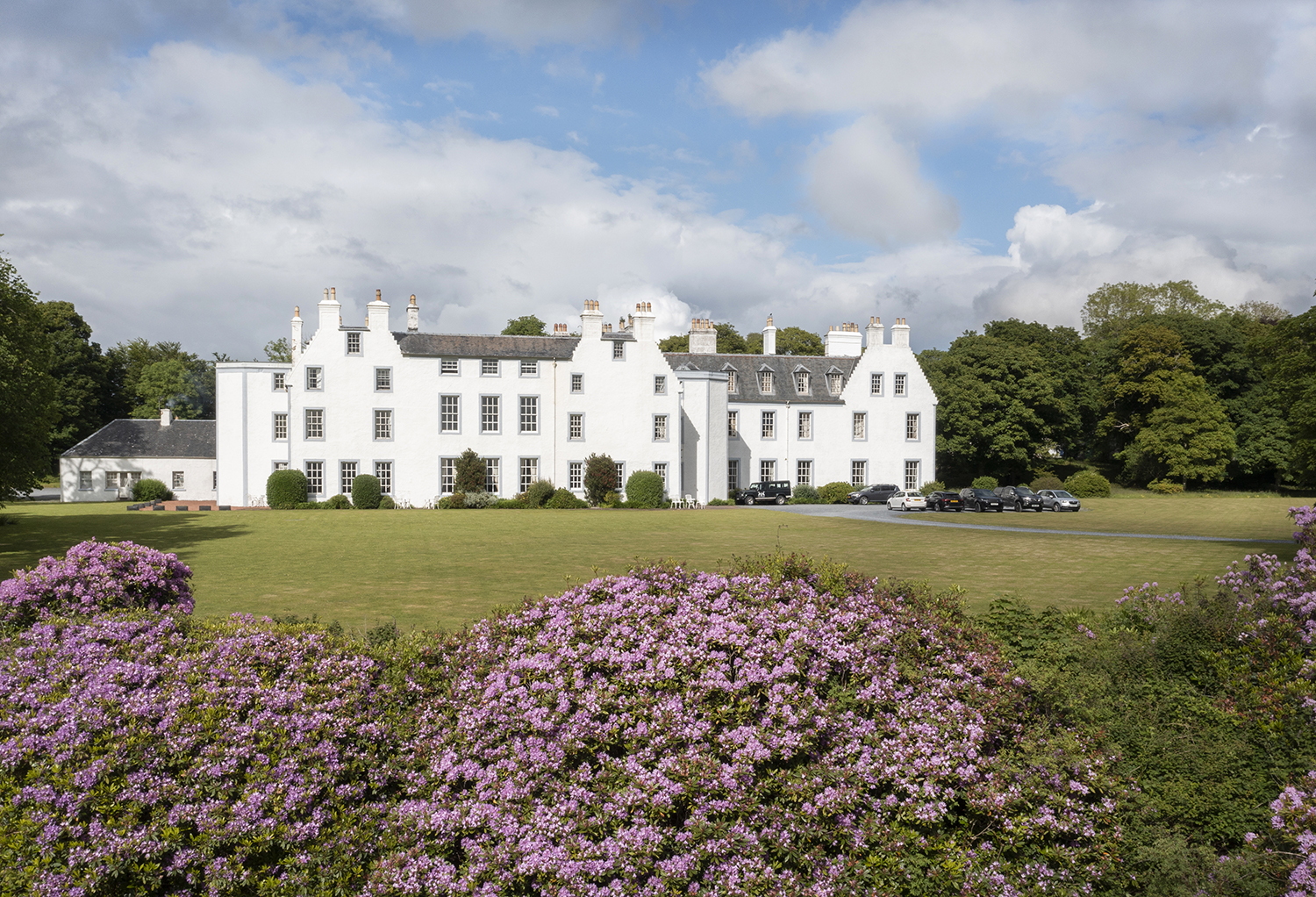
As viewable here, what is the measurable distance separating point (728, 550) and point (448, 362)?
29389mm

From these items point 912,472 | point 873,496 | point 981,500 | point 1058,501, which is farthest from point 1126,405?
point 981,500

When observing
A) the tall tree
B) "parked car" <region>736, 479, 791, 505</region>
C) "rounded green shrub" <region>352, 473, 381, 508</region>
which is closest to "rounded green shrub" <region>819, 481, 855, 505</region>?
"parked car" <region>736, 479, 791, 505</region>

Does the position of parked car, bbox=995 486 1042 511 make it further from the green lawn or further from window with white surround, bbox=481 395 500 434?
window with white surround, bbox=481 395 500 434

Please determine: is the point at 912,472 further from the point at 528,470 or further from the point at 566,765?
the point at 566,765

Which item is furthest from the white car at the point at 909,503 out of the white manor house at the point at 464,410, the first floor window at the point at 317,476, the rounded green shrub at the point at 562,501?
the first floor window at the point at 317,476

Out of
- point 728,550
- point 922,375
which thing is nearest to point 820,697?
point 728,550

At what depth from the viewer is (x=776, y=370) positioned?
58250mm

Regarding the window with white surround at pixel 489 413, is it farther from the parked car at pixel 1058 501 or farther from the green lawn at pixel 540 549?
the parked car at pixel 1058 501

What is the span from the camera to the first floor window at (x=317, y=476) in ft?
156

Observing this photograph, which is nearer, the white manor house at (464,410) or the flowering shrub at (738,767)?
the flowering shrub at (738,767)

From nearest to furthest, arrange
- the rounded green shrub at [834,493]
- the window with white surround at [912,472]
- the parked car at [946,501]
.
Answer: the parked car at [946,501], the rounded green shrub at [834,493], the window with white surround at [912,472]

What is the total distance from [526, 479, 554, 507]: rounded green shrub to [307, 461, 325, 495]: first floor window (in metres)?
11.8

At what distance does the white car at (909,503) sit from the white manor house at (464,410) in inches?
450

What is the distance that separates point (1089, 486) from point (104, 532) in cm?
5859
